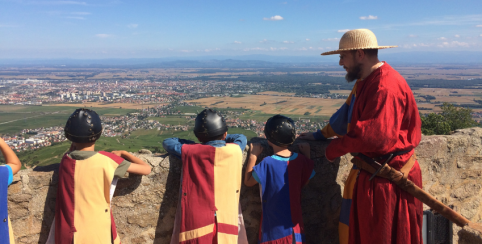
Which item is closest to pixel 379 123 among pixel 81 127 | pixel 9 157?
pixel 81 127

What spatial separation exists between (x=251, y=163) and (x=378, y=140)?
3.42 feet

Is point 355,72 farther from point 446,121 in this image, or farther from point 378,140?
point 446,121

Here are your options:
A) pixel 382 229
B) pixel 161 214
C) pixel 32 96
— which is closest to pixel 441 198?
pixel 382 229

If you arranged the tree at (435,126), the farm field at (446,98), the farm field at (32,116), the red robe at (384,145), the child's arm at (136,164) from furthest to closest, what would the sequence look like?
the farm field at (446,98) → the farm field at (32,116) → the tree at (435,126) → the child's arm at (136,164) → the red robe at (384,145)

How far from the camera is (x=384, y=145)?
85.1 inches

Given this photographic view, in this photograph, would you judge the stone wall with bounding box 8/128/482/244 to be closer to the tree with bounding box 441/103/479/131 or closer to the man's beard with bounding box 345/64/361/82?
the man's beard with bounding box 345/64/361/82

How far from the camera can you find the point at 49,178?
235 cm

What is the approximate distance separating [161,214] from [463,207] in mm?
3587

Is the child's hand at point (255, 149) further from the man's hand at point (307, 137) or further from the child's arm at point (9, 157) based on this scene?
the child's arm at point (9, 157)

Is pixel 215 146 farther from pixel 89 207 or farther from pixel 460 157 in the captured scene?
pixel 460 157

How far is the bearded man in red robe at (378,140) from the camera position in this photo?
7.07 feet

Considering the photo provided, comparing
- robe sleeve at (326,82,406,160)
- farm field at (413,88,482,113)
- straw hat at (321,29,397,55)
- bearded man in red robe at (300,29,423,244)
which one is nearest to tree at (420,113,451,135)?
bearded man in red robe at (300,29,423,244)

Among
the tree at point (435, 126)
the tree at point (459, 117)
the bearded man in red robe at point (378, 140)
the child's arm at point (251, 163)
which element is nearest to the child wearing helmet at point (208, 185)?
the child's arm at point (251, 163)

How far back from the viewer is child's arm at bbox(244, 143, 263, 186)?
2.61 meters
